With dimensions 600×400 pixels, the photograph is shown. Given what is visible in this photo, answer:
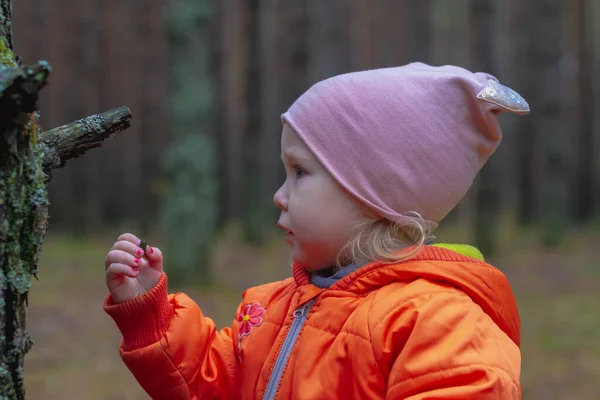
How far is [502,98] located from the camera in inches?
79.7

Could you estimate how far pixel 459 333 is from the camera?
177 centimetres

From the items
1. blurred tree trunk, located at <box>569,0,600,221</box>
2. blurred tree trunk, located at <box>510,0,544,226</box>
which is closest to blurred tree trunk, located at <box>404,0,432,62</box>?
blurred tree trunk, located at <box>510,0,544,226</box>

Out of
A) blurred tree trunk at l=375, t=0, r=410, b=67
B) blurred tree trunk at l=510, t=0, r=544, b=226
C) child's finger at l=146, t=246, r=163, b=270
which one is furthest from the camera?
blurred tree trunk at l=375, t=0, r=410, b=67

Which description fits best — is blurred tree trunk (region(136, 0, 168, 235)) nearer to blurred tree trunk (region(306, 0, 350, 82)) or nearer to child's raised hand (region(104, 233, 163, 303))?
blurred tree trunk (region(306, 0, 350, 82))

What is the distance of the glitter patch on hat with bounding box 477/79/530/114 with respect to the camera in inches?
79.4

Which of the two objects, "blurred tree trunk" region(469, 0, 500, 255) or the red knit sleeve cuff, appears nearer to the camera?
the red knit sleeve cuff

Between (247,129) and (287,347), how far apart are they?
8391mm

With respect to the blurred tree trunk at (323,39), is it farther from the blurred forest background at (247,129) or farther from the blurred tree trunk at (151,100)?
the blurred tree trunk at (151,100)

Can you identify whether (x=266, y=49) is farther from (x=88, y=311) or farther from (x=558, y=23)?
(x=88, y=311)

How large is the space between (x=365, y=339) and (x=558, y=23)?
10516mm

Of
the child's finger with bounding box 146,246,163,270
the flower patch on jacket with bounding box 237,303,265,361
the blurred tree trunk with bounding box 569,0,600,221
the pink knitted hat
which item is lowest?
the blurred tree trunk with bounding box 569,0,600,221

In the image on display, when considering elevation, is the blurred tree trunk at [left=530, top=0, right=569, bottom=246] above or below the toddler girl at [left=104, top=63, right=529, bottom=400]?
below

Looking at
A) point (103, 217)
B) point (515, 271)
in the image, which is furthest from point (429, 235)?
point (103, 217)

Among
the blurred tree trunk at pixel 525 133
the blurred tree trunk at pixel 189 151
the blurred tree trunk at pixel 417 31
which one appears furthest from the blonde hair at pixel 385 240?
the blurred tree trunk at pixel 417 31
